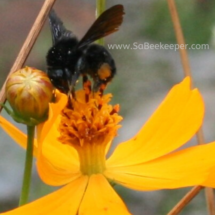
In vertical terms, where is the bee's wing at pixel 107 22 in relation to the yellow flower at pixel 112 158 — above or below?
above

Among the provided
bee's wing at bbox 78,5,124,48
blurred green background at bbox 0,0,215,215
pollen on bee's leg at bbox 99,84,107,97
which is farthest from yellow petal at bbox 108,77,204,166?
blurred green background at bbox 0,0,215,215

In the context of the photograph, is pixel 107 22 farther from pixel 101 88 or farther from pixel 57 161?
pixel 57 161

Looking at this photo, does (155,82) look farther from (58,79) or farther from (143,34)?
(58,79)

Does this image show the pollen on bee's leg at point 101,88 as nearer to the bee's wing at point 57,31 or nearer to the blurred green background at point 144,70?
the bee's wing at point 57,31

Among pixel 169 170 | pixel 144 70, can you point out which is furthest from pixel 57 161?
pixel 144 70

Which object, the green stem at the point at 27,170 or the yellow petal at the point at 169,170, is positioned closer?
the green stem at the point at 27,170

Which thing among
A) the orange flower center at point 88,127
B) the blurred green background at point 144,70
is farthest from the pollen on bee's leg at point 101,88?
the blurred green background at point 144,70

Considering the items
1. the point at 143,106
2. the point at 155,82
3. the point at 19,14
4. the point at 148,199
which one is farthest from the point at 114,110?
the point at 19,14

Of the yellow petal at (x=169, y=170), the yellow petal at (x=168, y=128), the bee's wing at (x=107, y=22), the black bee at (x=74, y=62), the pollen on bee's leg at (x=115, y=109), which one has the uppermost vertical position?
the bee's wing at (x=107, y=22)
